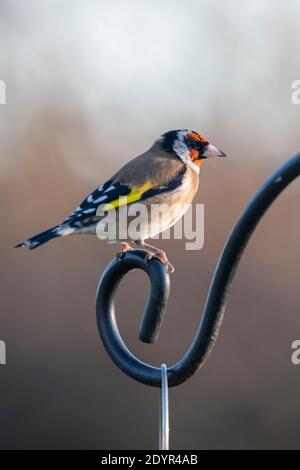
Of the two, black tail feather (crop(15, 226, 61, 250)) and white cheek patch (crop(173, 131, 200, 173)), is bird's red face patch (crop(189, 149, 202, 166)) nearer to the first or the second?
white cheek patch (crop(173, 131, 200, 173))

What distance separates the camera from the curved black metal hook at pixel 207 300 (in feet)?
8.77

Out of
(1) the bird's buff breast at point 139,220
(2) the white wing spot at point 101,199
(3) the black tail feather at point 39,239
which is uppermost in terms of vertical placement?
(2) the white wing spot at point 101,199

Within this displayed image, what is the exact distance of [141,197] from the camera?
172 inches

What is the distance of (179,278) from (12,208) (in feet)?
5.09

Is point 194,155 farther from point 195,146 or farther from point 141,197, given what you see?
point 141,197

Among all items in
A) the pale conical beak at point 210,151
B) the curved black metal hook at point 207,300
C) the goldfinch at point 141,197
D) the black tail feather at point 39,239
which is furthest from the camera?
the pale conical beak at point 210,151

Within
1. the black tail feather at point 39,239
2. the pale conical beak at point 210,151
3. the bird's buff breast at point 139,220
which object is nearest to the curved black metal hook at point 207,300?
the black tail feather at point 39,239

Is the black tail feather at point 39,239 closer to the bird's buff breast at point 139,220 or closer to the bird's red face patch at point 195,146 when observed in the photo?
the bird's buff breast at point 139,220

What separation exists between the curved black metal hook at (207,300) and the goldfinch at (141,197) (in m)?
0.75

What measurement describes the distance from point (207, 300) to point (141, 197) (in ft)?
5.14

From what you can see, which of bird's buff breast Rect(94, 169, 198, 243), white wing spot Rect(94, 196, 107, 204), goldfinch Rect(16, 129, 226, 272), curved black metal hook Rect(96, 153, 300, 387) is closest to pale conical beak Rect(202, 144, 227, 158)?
goldfinch Rect(16, 129, 226, 272)

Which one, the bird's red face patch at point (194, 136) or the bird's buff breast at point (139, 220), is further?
the bird's red face patch at point (194, 136)
